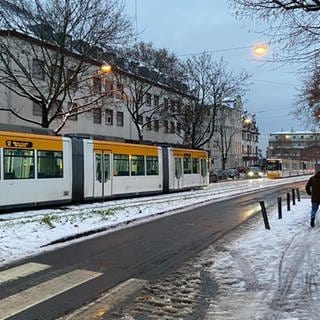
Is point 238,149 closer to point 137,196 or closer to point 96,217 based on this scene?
point 137,196

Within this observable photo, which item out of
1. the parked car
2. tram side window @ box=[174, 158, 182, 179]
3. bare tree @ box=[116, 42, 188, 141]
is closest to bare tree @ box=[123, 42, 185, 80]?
bare tree @ box=[116, 42, 188, 141]

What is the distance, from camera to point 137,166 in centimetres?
3033

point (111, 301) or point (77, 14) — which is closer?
point (111, 301)

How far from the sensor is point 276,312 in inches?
265

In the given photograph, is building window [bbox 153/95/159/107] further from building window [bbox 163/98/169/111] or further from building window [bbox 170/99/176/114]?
building window [bbox 170/99/176/114]

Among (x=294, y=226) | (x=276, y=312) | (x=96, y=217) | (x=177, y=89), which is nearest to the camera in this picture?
(x=276, y=312)

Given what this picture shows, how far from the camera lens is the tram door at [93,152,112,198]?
2630 centimetres

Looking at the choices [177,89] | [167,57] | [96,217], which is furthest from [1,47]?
[177,89]

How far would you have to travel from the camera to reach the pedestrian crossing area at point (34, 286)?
7.20 meters

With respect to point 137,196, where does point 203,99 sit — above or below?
above

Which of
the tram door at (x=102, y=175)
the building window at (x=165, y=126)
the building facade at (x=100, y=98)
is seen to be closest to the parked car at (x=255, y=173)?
the building facade at (x=100, y=98)

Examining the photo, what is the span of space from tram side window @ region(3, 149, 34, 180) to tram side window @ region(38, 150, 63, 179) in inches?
20.2

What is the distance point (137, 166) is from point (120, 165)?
2142 millimetres

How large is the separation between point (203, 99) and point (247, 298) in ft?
173
